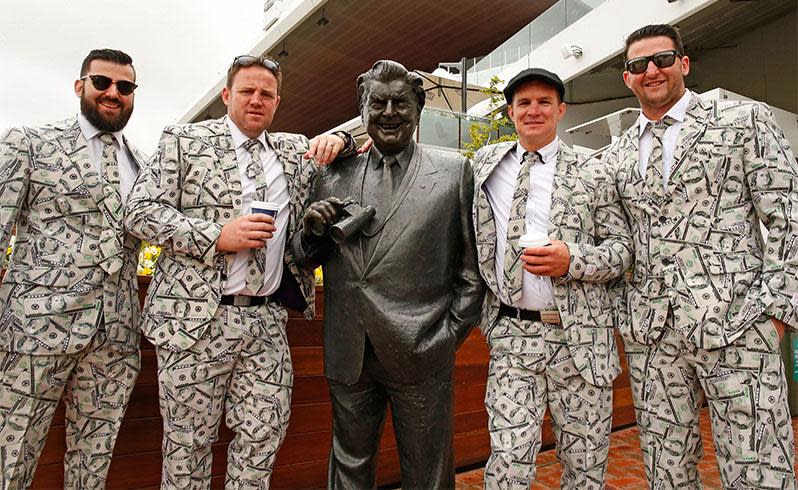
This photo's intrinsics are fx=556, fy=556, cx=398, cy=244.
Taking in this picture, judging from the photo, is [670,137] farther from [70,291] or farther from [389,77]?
[70,291]

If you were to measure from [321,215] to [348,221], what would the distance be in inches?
4.6

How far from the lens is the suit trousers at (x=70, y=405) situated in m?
2.50

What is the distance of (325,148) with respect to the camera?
2568 mm

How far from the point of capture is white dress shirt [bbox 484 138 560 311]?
8.57ft

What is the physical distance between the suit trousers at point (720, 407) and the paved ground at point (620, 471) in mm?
2201

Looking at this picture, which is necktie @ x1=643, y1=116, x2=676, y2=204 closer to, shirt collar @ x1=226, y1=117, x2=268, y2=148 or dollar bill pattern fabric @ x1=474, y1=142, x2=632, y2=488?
dollar bill pattern fabric @ x1=474, y1=142, x2=632, y2=488

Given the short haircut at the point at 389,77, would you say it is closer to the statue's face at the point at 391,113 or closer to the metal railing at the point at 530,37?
the statue's face at the point at 391,113

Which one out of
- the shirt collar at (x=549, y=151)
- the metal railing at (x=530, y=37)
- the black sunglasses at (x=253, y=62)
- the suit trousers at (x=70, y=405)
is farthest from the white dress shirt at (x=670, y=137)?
the metal railing at (x=530, y=37)

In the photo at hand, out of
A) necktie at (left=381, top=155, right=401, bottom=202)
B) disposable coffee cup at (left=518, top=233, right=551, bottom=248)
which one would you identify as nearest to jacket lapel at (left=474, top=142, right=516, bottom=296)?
disposable coffee cup at (left=518, top=233, right=551, bottom=248)

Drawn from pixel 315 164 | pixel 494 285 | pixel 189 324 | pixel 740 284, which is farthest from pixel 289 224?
pixel 740 284

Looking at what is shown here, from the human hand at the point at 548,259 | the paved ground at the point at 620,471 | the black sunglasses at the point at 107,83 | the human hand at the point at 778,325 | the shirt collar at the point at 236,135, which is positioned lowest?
the paved ground at the point at 620,471

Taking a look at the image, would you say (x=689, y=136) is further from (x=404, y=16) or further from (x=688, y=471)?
(x=404, y=16)

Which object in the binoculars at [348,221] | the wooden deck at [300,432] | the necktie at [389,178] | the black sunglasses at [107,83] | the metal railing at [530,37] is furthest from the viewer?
the metal railing at [530,37]

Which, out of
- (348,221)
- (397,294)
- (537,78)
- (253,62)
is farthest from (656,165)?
(253,62)
